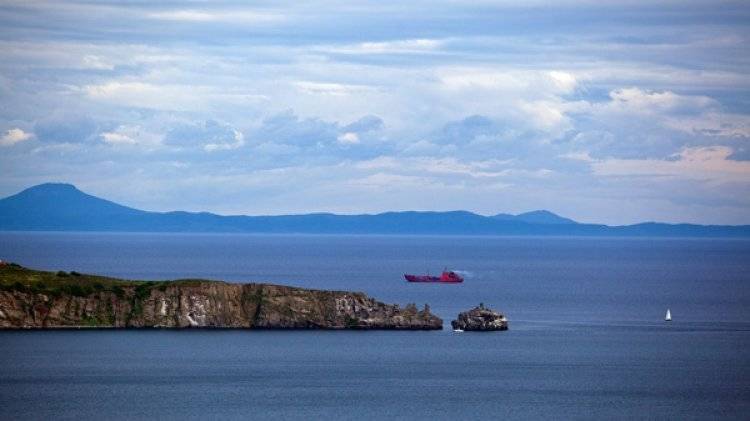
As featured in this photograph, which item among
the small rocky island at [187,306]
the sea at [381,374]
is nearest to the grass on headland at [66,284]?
the small rocky island at [187,306]

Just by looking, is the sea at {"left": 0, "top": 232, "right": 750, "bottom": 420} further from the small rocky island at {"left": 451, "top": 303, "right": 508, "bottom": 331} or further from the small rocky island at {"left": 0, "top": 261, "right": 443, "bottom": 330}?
the small rocky island at {"left": 0, "top": 261, "right": 443, "bottom": 330}

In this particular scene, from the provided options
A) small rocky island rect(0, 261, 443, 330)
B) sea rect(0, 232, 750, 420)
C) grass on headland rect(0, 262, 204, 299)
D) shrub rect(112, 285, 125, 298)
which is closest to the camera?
sea rect(0, 232, 750, 420)

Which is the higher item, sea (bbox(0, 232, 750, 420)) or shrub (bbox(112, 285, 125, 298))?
shrub (bbox(112, 285, 125, 298))

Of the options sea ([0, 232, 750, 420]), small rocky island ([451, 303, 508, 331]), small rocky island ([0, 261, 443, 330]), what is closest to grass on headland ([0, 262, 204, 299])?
small rocky island ([0, 261, 443, 330])

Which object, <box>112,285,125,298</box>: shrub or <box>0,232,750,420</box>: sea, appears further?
<box>112,285,125,298</box>: shrub

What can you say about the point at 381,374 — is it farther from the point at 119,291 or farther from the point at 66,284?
the point at 66,284

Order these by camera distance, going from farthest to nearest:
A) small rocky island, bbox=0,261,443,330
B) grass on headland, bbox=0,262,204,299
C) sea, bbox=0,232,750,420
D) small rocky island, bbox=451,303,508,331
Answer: small rocky island, bbox=451,303,508,331
small rocky island, bbox=0,261,443,330
grass on headland, bbox=0,262,204,299
sea, bbox=0,232,750,420

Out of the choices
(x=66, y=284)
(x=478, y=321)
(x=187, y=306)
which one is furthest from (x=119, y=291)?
(x=478, y=321)

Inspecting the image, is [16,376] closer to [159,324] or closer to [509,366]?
[159,324]

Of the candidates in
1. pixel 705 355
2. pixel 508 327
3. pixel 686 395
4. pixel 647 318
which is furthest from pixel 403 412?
pixel 647 318
